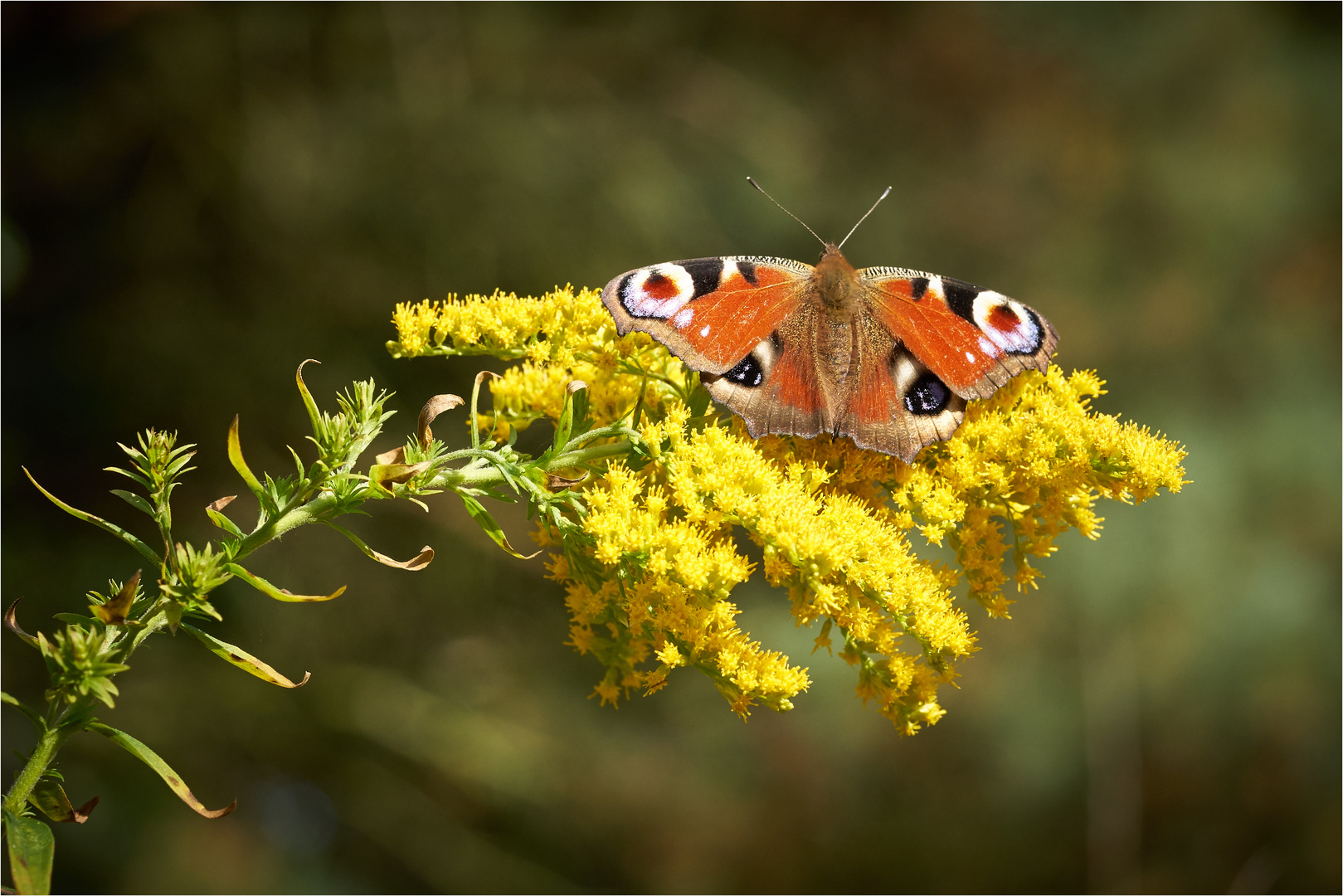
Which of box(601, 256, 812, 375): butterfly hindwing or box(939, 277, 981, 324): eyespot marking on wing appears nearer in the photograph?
box(601, 256, 812, 375): butterfly hindwing

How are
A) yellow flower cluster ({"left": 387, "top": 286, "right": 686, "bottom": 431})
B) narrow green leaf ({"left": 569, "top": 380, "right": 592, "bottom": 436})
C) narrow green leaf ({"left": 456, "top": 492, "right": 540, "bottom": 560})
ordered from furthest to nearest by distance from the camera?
1. yellow flower cluster ({"left": 387, "top": 286, "right": 686, "bottom": 431})
2. narrow green leaf ({"left": 569, "top": 380, "right": 592, "bottom": 436})
3. narrow green leaf ({"left": 456, "top": 492, "right": 540, "bottom": 560})

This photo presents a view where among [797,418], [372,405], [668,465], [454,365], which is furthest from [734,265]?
[454,365]

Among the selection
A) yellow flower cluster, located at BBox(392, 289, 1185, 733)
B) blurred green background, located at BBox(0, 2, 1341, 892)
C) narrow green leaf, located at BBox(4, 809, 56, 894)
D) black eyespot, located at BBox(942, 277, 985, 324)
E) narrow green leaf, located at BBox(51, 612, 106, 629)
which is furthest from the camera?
blurred green background, located at BBox(0, 2, 1341, 892)

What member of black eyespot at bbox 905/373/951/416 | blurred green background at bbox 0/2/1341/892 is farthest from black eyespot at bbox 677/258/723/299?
blurred green background at bbox 0/2/1341/892

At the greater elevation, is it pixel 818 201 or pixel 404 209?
pixel 818 201

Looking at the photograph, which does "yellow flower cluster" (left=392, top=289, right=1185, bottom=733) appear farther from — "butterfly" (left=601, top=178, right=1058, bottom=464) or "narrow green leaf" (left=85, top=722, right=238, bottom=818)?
"narrow green leaf" (left=85, top=722, right=238, bottom=818)

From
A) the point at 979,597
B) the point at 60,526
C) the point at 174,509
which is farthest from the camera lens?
the point at 174,509

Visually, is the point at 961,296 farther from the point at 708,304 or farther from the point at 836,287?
the point at 708,304

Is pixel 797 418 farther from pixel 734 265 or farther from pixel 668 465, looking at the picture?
pixel 734 265
